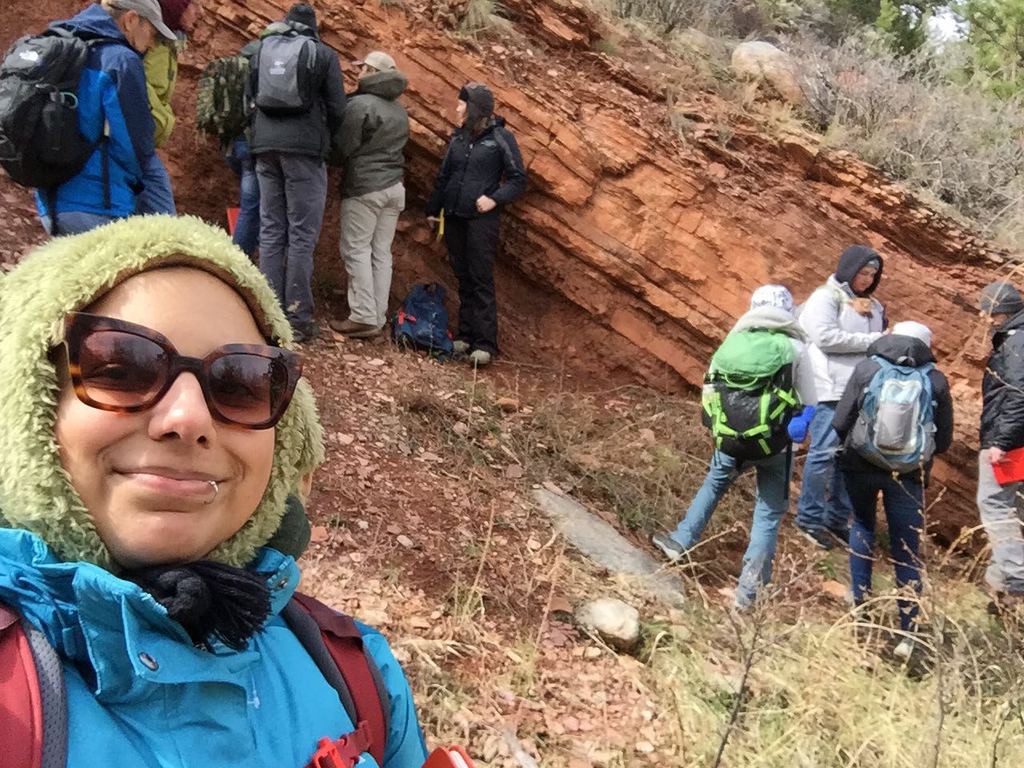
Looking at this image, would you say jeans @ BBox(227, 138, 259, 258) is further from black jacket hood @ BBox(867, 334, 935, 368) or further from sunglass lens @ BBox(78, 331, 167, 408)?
sunglass lens @ BBox(78, 331, 167, 408)

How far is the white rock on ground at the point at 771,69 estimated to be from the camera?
A: 786 centimetres

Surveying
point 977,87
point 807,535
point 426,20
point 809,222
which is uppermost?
point 977,87

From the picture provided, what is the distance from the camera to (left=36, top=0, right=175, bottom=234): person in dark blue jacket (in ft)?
11.5

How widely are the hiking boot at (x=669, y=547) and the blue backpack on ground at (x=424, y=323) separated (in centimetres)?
244

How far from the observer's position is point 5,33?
6.66 meters

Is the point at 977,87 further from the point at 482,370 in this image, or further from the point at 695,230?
the point at 482,370

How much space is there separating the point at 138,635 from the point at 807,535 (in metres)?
5.49

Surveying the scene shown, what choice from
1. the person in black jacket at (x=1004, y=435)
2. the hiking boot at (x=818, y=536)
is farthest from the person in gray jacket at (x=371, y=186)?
the person in black jacket at (x=1004, y=435)

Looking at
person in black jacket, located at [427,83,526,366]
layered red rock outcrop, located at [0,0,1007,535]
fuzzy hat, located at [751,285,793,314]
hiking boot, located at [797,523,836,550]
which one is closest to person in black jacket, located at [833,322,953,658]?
fuzzy hat, located at [751,285,793,314]

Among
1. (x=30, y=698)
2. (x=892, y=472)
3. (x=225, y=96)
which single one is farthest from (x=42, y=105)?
(x=892, y=472)

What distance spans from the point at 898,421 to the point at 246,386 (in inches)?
155

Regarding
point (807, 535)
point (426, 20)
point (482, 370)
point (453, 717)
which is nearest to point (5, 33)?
point (426, 20)

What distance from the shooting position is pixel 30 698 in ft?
3.06

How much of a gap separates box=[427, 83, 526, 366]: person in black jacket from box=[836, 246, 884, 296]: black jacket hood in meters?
2.50
